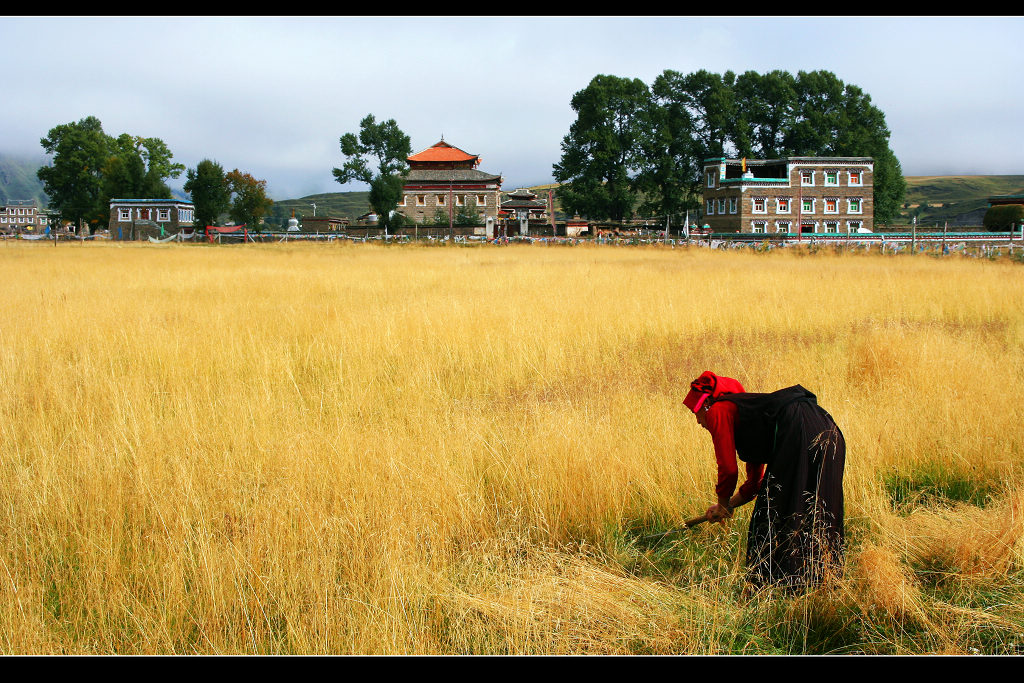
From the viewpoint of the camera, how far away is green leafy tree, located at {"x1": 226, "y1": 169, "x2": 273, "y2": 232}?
6588cm

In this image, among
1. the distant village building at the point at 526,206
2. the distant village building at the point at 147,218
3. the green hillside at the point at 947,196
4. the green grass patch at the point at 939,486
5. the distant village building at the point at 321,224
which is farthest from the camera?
the green hillside at the point at 947,196

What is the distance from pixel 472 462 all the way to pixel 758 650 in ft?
7.49

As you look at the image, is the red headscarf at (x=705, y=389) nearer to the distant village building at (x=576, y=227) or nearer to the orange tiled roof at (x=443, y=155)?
the distant village building at (x=576, y=227)

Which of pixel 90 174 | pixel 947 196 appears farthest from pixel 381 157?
pixel 947 196

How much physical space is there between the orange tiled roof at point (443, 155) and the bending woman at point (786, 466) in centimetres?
8225

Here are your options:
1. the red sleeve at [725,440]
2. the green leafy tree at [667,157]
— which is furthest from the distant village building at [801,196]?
the red sleeve at [725,440]

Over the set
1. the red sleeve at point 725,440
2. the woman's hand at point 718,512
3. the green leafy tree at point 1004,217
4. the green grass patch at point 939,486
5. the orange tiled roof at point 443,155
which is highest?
the orange tiled roof at point 443,155

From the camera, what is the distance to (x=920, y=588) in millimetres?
Answer: 3664

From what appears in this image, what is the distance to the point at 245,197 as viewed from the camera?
2608 inches

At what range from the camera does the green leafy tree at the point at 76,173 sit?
78.8m

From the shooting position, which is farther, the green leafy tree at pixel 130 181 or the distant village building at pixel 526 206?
the distant village building at pixel 526 206

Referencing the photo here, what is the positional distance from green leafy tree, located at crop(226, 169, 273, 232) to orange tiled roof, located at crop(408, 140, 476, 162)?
21.7 m

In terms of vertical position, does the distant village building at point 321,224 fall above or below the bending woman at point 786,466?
above

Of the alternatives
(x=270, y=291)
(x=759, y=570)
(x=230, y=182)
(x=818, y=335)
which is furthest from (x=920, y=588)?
(x=230, y=182)
